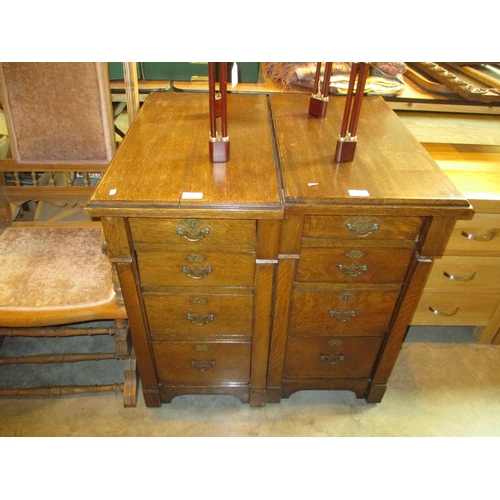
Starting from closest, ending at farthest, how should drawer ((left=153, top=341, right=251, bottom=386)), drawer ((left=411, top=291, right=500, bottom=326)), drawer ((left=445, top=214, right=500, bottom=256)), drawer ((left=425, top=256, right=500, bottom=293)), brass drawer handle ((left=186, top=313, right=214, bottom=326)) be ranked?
brass drawer handle ((left=186, top=313, right=214, bottom=326)) → drawer ((left=153, top=341, right=251, bottom=386)) → drawer ((left=445, top=214, right=500, bottom=256)) → drawer ((left=425, top=256, right=500, bottom=293)) → drawer ((left=411, top=291, right=500, bottom=326))

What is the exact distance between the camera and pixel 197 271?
1.19 meters

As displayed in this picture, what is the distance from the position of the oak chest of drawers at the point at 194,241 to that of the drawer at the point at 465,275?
846 millimetres

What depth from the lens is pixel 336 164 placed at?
1186 mm

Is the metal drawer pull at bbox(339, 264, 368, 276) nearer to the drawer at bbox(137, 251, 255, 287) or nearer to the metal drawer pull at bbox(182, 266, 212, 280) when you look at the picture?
the drawer at bbox(137, 251, 255, 287)

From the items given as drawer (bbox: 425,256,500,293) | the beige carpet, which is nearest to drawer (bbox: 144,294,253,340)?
the beige carpet

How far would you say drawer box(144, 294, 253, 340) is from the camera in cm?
127

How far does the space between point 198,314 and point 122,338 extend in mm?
424

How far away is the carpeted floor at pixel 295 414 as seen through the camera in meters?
1.57

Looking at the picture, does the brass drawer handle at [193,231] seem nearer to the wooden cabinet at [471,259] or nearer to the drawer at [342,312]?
the drawer at [342,312]

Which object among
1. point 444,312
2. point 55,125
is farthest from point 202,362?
point 444,312

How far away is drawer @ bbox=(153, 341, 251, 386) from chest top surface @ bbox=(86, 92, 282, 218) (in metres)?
0.60

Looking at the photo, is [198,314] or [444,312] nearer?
[198,314]

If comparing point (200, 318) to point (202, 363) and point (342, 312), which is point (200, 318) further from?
point (342, 312)
